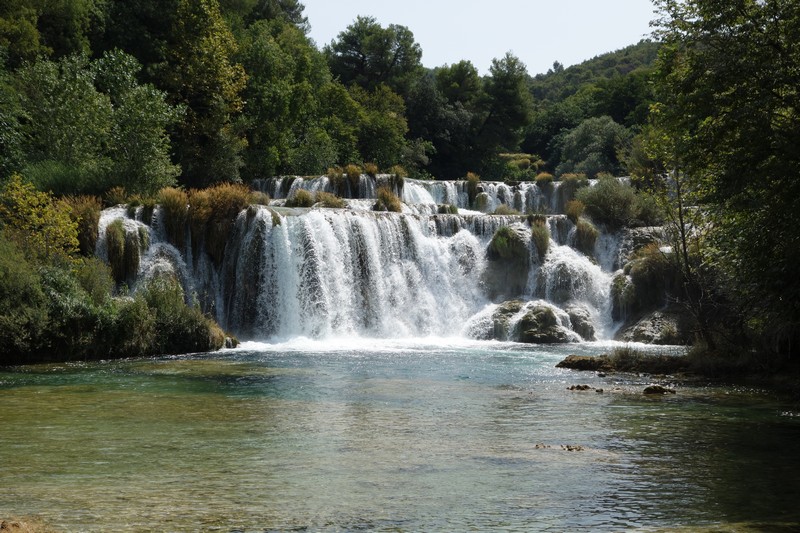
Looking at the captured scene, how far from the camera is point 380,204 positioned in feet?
120

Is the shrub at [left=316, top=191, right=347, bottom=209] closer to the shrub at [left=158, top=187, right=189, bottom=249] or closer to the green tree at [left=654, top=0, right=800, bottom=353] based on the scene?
the shrub at [left=158, top=187, right=189, bottom=249]

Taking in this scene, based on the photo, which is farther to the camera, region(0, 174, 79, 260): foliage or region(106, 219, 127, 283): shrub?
region(106, 219, 127, 283): shrub

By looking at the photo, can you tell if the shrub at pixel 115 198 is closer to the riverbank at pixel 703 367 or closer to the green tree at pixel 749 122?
the riverbank at pixel 703 367

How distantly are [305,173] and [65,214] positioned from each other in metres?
26.1

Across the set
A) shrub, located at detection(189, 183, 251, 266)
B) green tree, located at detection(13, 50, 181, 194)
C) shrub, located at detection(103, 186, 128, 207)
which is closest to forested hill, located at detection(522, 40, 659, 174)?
green tree, located at detection(13, 50, 181, 194)

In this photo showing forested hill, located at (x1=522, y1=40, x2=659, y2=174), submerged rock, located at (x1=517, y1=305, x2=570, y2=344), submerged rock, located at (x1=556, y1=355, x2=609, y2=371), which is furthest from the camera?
Result: forested hill, located at (x1=522, y1=40, x2=659, y2=174)

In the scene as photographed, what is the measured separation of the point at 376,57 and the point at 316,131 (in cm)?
2186

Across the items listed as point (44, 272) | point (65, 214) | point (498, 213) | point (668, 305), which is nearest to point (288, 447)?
point (44, 272)

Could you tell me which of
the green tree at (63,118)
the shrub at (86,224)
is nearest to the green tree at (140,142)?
the green tree at (63,118)

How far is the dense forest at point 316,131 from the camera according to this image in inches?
581

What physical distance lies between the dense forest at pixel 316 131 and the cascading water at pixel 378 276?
263 cm

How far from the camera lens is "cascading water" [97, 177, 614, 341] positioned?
29547 mm

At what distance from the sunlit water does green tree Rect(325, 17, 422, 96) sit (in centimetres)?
5698

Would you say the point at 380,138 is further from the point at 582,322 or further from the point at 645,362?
the point at 645,362
